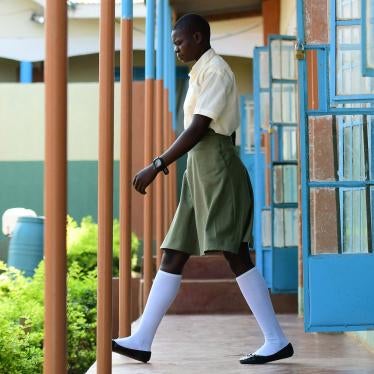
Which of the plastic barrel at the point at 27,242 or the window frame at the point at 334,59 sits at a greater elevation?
the window frame at the point at 334,59

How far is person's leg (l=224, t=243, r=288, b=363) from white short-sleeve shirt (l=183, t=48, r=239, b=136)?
53 centimetres

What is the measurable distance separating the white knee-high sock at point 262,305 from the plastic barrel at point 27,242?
7932 millimetres

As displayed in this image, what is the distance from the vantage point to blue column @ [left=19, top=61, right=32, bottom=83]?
15.9 meters

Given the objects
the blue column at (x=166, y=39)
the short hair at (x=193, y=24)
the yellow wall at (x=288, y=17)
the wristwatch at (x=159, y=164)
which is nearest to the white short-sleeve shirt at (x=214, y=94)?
the short hair at (x=193, y=24)

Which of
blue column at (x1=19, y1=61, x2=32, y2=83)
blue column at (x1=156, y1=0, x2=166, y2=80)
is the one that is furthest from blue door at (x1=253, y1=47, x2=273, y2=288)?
blue column at (x1=19, y1=61, x2=32, y2=83)

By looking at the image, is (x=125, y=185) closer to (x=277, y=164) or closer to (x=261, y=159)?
(x=277, y=164)

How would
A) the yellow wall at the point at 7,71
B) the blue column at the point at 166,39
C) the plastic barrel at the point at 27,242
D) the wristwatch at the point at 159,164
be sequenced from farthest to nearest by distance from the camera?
the yellow wall at the point at 7,71
the plastic barrel at the point at 27,242
the blue column at the point at 166,39
the wristwatch at the point at 159,164

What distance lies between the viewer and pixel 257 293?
4.28m

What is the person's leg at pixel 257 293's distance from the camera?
14.0 ft

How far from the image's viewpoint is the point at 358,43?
416cm

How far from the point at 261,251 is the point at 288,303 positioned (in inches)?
17.9

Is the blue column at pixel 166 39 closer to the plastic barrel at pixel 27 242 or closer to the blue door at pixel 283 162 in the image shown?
the blue door at pixel 283 162

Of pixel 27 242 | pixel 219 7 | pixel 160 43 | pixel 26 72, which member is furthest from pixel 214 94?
pixel 26 72

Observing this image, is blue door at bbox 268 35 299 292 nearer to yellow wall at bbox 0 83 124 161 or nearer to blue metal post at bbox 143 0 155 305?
blue metal post at bbox 143 0 155 305
